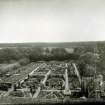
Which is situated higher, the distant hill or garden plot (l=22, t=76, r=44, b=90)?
the distant hill

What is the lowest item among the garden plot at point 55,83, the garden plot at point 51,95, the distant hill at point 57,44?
the garden plot at point 51,95

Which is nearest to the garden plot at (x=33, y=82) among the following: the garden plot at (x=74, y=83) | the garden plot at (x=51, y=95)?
the garden plot at (x=51, y=95)

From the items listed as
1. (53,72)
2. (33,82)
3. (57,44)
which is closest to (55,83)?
(53,72)

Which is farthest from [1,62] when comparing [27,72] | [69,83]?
[69,83]

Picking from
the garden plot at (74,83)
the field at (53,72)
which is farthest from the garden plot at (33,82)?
the garden plot at (74,83)

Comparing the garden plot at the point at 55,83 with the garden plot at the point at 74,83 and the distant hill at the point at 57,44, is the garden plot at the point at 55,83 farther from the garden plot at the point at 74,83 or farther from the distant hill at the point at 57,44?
the distant hill at the point at 57,44

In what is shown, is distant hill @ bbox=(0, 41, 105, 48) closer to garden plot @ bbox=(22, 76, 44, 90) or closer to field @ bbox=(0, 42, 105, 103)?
field @ bbox=(0, 42, 105, 103)

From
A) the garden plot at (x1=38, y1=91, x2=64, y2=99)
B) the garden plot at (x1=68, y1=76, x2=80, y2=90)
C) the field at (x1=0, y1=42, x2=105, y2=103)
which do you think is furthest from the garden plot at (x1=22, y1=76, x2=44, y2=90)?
the garden plot at (x1=68, y1=76, x2=80, y2=90)

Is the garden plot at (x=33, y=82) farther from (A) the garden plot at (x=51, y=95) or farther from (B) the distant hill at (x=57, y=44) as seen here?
(B) the distant hill at (x=57, y=44)

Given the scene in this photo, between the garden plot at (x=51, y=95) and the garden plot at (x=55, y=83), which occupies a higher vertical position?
the garden plot at (x=55, y=83)

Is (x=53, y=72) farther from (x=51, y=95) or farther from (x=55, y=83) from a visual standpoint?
(x=51, y=95)

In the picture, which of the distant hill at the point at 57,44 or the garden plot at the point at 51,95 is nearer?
the garden plot at the point at 51,95
